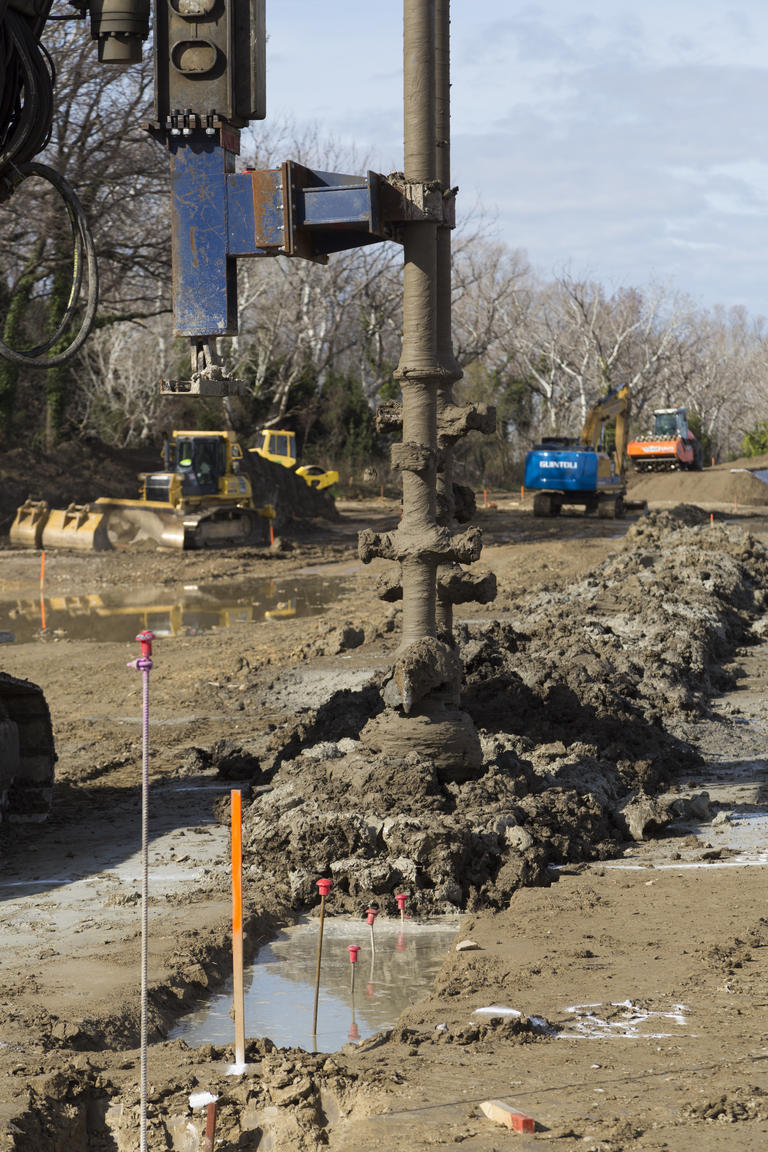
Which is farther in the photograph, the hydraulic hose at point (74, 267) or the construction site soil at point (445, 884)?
the hydraulic hose at point (74, 267)

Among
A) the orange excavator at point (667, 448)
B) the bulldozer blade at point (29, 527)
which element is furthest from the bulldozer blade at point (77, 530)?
the orange excavator at point (667, 448)

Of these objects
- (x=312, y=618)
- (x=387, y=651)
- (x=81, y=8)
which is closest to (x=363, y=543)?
(x=81, y=8)

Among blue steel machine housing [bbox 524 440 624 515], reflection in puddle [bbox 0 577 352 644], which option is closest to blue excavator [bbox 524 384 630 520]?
blue steel machine housing [bbox 524 440 624 515]

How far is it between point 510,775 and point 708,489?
35.0 metres

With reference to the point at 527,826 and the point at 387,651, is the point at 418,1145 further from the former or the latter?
the point at 387,651

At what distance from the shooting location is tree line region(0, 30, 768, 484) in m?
28.7

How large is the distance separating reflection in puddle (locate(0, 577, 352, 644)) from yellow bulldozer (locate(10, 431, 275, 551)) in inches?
149

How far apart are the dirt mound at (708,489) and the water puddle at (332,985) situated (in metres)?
34.5

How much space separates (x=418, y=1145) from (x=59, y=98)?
90.9 ft

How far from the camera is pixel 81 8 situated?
8094 mm

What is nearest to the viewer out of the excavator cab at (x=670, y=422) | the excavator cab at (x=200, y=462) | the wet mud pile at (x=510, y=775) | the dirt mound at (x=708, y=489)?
the wet mud pile at (x=510, y=775)

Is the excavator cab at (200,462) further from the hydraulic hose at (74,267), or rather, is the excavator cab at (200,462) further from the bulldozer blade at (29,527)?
the hydraulic hose at (74,267)

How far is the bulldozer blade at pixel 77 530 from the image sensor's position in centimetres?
→ 2731

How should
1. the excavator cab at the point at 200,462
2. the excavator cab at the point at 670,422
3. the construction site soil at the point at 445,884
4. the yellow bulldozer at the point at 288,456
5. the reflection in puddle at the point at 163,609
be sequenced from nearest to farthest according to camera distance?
the construction site soil at the point at 445,884, the reflection in puddle at the point at 163,609, the excavator cab at the point at 200,462, the yellow bulldozer at the point at 288,456, the excavator cab at the point at 670,422
